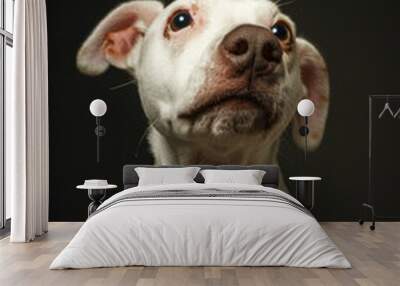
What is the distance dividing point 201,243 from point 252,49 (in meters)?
3.51

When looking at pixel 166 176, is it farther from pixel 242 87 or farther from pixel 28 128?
pixel 28 128

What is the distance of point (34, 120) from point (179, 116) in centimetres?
194

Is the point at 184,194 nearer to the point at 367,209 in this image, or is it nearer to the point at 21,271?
the point at 21,271

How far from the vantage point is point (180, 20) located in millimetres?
7844

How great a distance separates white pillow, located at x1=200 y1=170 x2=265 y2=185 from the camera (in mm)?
7012

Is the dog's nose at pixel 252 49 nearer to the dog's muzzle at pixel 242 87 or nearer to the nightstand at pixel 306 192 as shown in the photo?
the dog's muzzle at pixel 242 87

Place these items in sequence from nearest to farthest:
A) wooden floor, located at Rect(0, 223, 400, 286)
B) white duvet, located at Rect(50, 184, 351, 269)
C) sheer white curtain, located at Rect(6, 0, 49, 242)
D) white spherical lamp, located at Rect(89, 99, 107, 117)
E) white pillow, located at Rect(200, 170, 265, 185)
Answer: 1. wooden floor, located at Rect(0, 223, 400, 286)
2. white duvet, located at Rect(50, 184, 351, 269)
3. sheer white curtain, located at Rect(6, 0, 49, 242)
4. white pillow, located at Rect(200, 170, 265, 185)
5. white spherical lamp, located at Rect(89, 99, 107, 117)

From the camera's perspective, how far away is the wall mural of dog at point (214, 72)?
768cm

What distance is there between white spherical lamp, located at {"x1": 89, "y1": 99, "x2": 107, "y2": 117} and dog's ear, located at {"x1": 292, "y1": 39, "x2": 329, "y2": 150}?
8.23 feet

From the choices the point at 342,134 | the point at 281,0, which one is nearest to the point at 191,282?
the point at 342,134

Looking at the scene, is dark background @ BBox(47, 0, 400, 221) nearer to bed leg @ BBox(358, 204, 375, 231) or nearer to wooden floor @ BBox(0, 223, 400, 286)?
bed leg @ BBox(358, 204, 375, 231)

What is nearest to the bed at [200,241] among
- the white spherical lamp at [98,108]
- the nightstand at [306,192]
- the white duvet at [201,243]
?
the white duvet at [201,243]

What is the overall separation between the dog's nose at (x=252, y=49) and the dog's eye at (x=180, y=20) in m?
0.55

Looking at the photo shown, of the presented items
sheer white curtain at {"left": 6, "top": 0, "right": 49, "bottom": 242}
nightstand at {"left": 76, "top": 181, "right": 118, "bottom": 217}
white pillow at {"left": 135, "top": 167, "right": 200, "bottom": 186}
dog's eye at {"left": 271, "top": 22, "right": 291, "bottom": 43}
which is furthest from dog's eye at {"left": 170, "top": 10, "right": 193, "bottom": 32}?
nightstand at {"left": 76, "top": 181, "right": 118, "bottom": 217}
